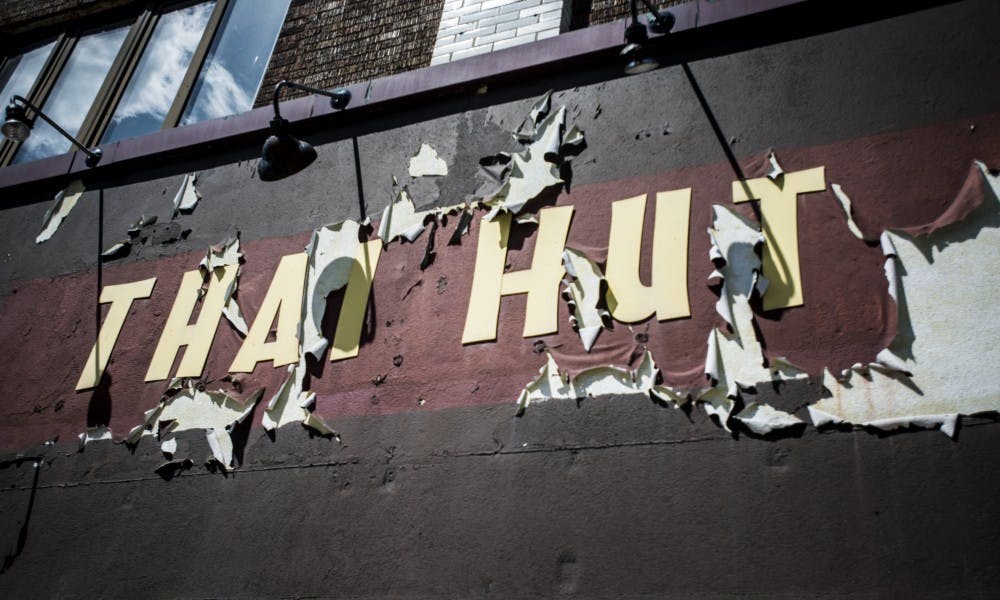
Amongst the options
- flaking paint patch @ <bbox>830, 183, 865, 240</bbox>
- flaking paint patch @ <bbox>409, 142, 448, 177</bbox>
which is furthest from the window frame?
flaking paint patch @ <bbox>830, 183, 865, 240</bbox>

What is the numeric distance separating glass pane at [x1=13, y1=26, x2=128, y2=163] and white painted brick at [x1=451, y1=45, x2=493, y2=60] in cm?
441

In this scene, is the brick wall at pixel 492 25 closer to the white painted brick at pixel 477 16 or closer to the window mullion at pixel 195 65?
the white painted brick at pixel 477 16

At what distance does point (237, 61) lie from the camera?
8.57 metres

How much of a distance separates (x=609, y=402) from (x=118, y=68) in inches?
280

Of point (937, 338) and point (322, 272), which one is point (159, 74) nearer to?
point (322, 272)

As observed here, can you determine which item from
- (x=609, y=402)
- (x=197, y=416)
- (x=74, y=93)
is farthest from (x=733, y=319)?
(x=74, y=93)

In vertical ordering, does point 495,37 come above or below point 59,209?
above

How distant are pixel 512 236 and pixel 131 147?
397 centimetres

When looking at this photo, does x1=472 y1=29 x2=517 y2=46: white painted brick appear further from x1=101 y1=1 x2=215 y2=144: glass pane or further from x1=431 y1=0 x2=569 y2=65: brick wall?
x1=101 y1=1 x2=215 y2=144: glass pane

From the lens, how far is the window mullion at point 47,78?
9430 millimetres

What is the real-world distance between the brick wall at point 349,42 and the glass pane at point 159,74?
4.07 feet

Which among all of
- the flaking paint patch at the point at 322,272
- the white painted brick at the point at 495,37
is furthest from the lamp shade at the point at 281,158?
the white painted brick at the point at 495,37

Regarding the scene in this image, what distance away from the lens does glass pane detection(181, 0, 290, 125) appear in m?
8.28

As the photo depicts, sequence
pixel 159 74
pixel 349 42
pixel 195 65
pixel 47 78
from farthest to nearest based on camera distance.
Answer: pixel 47 78, pixel 159 74, pixel 195 65, pixel 349 42
